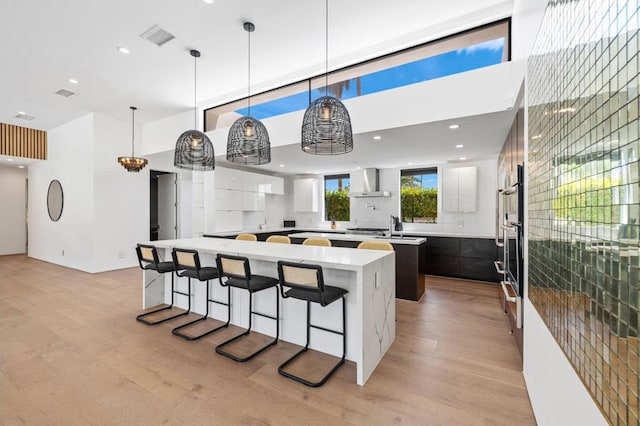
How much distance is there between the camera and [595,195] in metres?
0.82

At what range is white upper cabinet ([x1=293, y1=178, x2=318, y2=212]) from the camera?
7562 mm

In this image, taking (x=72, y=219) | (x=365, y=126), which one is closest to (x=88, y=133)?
(x=72, y=219)

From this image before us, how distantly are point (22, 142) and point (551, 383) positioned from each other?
10144 millimetres

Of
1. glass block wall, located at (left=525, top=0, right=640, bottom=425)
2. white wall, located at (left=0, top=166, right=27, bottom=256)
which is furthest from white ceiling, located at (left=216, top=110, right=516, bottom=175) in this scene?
white wall, located at (left=0, top=166, right=27, bottom=256)

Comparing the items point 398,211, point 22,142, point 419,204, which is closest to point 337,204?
point 398,211

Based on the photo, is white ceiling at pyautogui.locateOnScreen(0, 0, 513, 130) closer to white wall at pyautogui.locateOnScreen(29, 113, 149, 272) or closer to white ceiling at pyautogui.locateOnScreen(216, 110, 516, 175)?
white ceiling at pyautogui.locateOnScreen(216, 110, 516, 175)

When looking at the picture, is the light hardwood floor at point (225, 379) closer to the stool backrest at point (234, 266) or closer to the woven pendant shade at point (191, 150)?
the stool backrest at point (234, 266)

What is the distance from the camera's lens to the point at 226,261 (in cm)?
261

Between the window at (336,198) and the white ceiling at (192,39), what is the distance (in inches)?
132

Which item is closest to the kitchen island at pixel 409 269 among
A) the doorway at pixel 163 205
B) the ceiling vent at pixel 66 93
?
the ceiling vent at pixel 66 93

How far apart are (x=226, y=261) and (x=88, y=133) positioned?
18.7 ft

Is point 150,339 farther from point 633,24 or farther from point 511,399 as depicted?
point 633,24

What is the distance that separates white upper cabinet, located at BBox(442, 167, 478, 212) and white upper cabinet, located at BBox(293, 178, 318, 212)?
318 centimetres

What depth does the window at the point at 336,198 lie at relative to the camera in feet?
24.6
